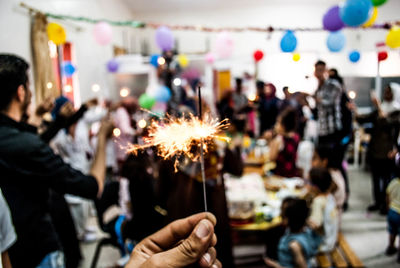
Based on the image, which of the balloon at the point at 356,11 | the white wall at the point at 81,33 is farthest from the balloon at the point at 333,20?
the white wall at the point at 81,33

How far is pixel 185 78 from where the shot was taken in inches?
277

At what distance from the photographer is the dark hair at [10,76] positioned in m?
1.10

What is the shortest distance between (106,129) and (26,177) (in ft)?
1.41

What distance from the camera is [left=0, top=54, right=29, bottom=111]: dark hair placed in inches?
43.1

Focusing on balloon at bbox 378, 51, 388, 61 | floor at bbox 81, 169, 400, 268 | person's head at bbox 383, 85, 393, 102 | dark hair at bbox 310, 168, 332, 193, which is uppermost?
balloon at bbox 378, 51, 388, 61

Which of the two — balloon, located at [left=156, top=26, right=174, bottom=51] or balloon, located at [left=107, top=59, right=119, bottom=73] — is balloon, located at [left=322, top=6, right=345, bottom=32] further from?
balloon, located at [left=107, top=59, right=119, bottom=73]

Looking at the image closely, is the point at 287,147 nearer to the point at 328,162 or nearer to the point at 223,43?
the point at 328,162

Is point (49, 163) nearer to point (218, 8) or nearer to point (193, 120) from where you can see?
point (193, 120)

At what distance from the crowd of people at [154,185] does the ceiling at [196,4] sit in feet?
14.0

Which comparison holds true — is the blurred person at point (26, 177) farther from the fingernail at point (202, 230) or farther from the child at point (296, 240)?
the child at point (296, 240)

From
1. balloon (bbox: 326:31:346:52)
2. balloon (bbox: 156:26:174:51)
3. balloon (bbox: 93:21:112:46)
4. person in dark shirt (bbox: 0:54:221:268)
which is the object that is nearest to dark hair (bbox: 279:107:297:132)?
balloon (bbox: 326:31:346:52)

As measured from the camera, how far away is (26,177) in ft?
3.83

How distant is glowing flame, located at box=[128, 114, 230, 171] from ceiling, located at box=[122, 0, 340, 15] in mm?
6753

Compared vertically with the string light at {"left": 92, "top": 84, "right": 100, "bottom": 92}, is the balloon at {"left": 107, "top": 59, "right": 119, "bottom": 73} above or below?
above
